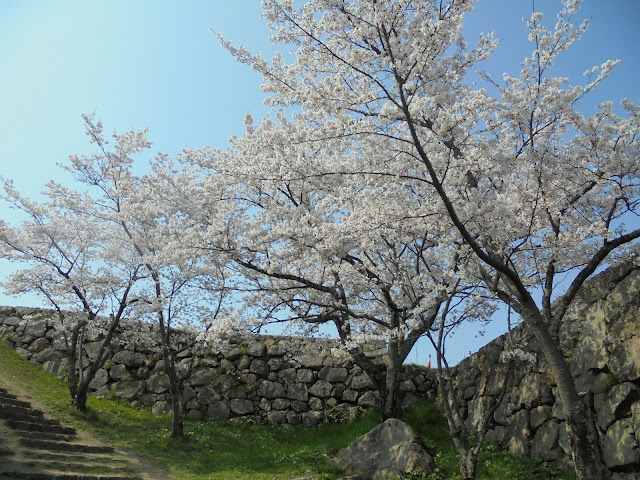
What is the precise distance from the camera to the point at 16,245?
38.6 feet

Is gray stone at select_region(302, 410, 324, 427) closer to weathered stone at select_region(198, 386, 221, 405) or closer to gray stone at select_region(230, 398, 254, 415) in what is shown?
gray stone at select_region(230, 398, 254, 415)

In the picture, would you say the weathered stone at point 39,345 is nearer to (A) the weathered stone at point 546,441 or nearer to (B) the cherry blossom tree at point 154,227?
(B) the cherry blossom tree at point 154,227

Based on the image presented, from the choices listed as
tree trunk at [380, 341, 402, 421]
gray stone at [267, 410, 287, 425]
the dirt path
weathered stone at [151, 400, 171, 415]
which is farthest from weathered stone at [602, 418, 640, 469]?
weathered stone at [151, 400, 171, 415]

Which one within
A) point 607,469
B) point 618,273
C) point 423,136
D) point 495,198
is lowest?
point 607,469

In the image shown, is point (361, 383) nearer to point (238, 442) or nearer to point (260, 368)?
point (260, 368)

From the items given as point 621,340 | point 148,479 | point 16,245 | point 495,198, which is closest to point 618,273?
point 621,340

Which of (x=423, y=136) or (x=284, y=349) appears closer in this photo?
(x=423, y=136)

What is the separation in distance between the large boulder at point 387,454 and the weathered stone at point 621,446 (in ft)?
8.90

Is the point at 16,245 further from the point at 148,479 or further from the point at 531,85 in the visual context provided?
the point at 531,85

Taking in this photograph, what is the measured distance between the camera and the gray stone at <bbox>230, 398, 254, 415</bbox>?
12945 millimetres

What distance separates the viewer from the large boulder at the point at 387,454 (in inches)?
324

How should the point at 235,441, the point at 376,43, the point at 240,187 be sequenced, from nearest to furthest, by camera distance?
1. the point at 376,43
2. the point at 240,187
3. the point at 235,441

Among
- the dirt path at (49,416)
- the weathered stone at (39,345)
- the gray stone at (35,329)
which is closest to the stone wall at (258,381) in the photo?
the weathered stone at (39,345)

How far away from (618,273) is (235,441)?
28.4 feet
